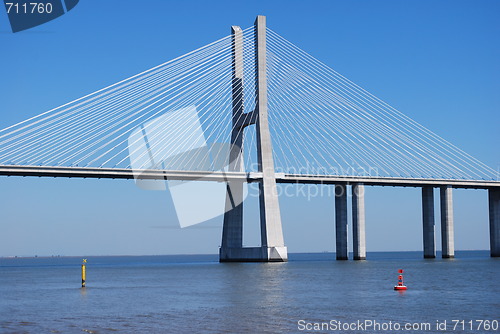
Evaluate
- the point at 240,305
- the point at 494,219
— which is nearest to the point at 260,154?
the point at 240,305

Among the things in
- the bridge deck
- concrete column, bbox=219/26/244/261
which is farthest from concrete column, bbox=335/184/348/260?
concrete column, bbox=219/26/244/261

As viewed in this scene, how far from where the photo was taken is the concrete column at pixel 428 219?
87.6 m

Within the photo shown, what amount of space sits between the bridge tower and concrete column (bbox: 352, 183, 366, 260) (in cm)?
1279

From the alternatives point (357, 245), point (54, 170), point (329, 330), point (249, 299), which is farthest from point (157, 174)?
point (329, 330)

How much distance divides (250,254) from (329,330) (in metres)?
49.1

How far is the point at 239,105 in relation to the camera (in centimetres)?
7006

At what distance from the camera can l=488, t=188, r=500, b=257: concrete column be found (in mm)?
91625

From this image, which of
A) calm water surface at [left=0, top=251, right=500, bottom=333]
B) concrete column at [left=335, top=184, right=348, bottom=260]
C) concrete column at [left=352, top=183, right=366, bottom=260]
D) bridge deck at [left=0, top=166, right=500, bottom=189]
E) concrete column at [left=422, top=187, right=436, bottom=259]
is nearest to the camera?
calm water surface at [left=0, top=251, right=500, bottom=333]

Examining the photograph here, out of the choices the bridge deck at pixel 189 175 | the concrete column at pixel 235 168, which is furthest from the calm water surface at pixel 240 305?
the concrete column at pixel 235 168

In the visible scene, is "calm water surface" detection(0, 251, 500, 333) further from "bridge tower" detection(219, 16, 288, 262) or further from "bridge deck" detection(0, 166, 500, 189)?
"bridge tower" detection(219, 16, 288, 262)

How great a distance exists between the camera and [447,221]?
287 ft

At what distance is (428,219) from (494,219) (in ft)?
28.4

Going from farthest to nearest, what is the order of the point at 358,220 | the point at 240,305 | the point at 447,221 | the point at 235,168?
the point at 447,221, the point at 358,220, the point at 235,168, the point at 240,305

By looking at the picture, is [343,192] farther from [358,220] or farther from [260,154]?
[260,154]
